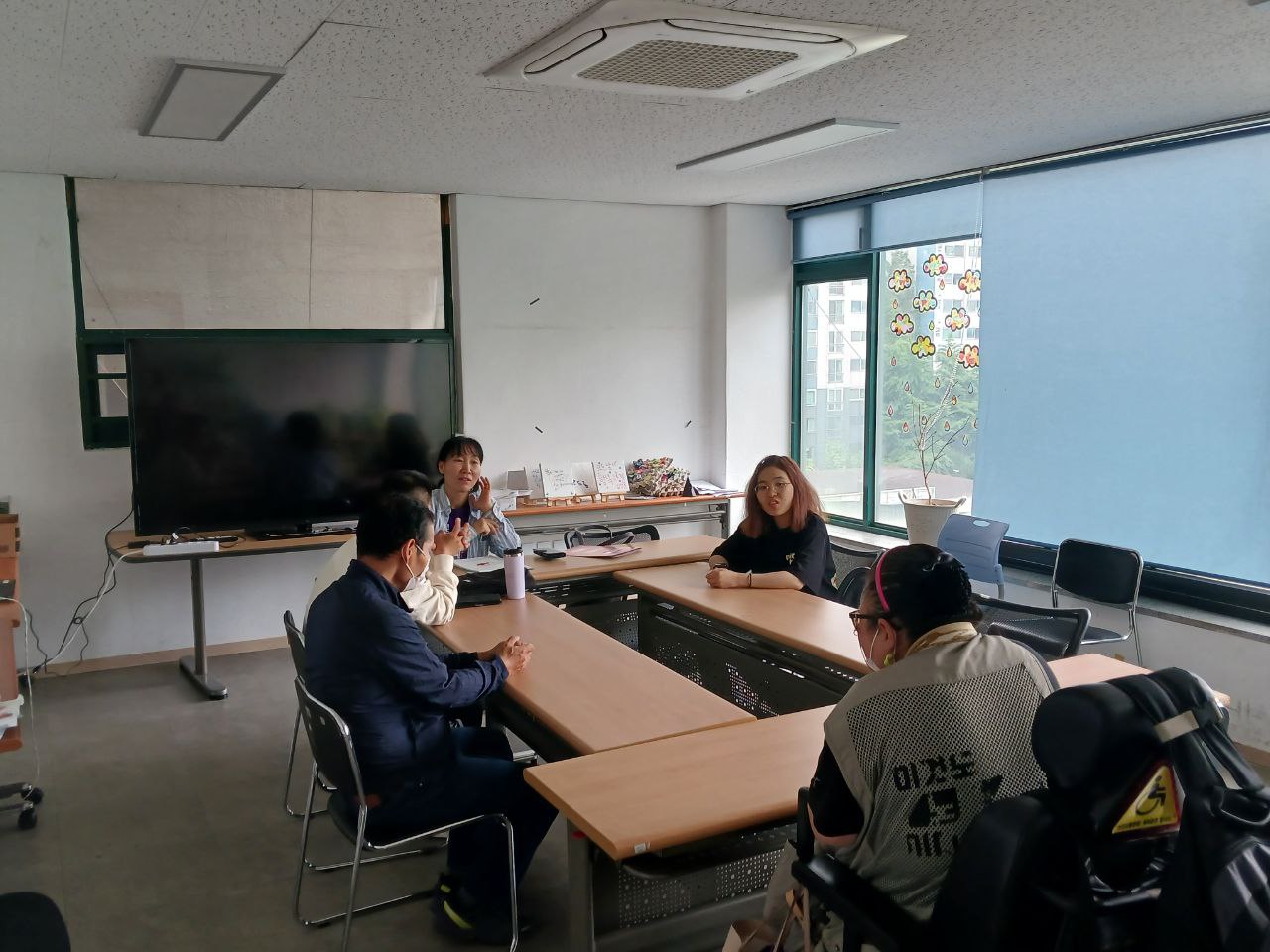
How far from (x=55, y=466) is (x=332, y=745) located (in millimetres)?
3736

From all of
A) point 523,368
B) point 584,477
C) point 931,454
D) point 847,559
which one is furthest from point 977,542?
point 523,368

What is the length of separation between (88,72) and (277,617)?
3435 mm

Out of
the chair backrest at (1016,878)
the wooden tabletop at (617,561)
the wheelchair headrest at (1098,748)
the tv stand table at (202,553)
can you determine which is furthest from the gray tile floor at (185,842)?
the wheelchair headrest at (1098,748)

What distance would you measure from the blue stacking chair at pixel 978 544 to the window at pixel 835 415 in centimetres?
144

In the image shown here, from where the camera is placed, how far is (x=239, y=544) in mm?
5199

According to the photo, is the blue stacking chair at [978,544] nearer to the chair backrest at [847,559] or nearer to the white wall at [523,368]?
A: the chair backrest at [847,559]

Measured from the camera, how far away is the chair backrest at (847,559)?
434 cm

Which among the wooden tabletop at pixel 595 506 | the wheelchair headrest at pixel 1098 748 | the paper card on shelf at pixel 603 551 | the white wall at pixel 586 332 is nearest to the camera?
the wheelchair headrest at pixel 1098 748

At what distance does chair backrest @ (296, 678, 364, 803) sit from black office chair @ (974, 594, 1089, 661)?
6.07 ft

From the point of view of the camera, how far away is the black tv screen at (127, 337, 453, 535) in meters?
5.20

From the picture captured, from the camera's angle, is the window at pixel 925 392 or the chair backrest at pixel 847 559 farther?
the window at pixel 925 392

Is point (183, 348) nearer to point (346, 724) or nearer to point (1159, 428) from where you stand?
point (346, 724)

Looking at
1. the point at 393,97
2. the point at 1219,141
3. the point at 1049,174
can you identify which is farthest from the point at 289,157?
the point at 1219,141

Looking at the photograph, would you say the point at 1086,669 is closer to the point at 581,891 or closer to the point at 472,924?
the point at 581,891
